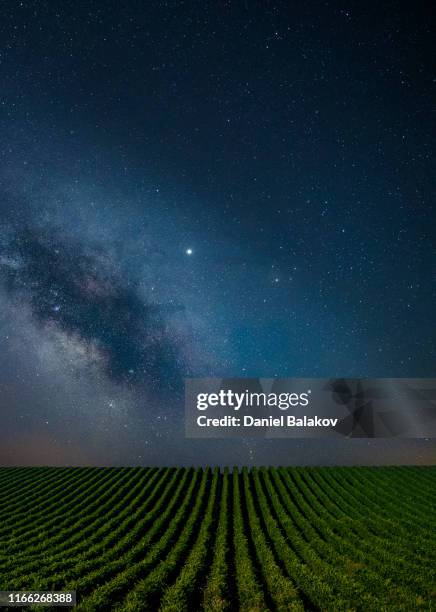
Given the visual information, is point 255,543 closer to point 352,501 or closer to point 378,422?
point 352,501

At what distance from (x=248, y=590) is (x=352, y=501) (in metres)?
20.6

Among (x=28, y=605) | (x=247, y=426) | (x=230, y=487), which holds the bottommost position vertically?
(x=230, y=487)

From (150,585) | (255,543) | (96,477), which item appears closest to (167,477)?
(96,477)

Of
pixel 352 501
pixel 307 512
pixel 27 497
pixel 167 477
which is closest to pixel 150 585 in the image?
pixel 307 512

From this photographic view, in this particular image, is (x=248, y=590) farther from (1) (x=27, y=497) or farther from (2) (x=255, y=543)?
(1) (x=27, y=497)

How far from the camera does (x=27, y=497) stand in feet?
108

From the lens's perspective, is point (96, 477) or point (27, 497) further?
point (96, 477)

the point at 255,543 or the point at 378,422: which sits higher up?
the point at 378,422

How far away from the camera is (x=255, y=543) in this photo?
1864 centimetres

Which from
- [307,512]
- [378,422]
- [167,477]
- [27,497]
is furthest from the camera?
[167,477]

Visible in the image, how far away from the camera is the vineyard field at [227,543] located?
12.0 m

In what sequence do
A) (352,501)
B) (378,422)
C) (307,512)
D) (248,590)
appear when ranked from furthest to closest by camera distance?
1. (378,422)
2. (352,501)
3. (307,512)
4. (248,590)

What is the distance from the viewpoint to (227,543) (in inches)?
763

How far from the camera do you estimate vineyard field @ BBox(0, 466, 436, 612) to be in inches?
474
